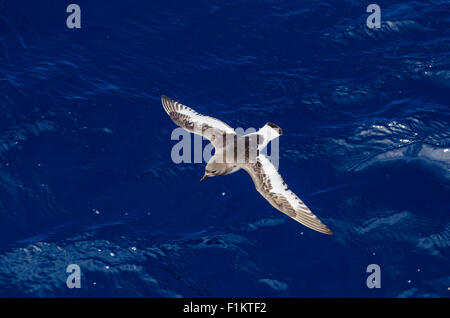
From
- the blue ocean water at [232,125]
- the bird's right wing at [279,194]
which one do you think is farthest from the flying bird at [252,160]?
the blue ocean water at [232,125]

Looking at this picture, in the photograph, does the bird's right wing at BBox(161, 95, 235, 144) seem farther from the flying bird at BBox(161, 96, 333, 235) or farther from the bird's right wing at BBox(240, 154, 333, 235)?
the bird's right wing at BBox(240, 154, 333, 235)

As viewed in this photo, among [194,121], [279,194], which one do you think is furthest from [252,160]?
[194,121]

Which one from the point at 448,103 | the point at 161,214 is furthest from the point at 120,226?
the point at 448,103

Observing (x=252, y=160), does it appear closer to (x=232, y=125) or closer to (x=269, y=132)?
(x=269, y=132)

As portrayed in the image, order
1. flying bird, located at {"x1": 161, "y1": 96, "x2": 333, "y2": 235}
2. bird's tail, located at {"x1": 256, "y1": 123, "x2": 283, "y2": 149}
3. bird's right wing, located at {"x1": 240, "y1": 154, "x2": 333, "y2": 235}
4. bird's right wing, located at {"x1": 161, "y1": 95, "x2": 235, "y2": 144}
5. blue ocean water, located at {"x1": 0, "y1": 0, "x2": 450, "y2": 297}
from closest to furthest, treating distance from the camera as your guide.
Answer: bird's right wing, located at {"x1": 240, "y1": 154, "x2": 333, "y2": 235}
flying bird, located at {"x1": 161, "y1": 96, "x2": 333, "y2": 235}
blue ocean water, located at {"x1": 0, "y1": 0, "x2": 450, "y2": 297}
bird's tail, located at {"x1": 256, "y1": 123, "x2": 283, "y2": 149}
bird's right wing, located at {"x1": 161, "y1": 95, "x2": 235, "y2": 144}

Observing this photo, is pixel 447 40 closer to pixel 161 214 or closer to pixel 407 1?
pixel 407 1

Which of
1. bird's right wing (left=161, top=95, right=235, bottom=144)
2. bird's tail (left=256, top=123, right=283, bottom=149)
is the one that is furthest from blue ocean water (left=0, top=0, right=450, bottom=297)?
bird's tail (left=256, top=123, right=283, bottom=149)

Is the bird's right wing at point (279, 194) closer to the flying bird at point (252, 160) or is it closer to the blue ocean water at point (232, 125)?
the flying bird at point (252, 160)
